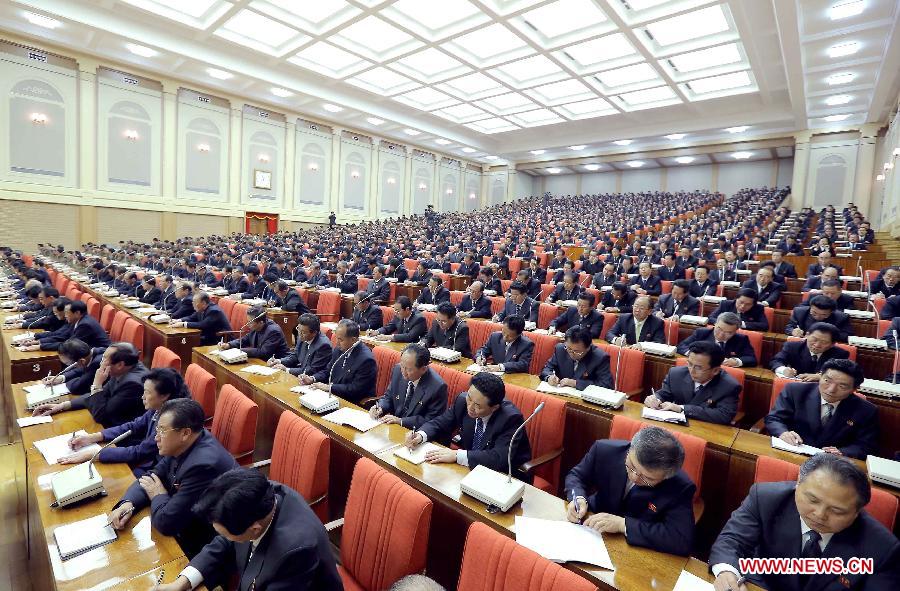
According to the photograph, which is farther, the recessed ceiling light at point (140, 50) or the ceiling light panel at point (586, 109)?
the ceiling light panel at point (586, 109)

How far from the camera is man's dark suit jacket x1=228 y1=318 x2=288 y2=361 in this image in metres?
4.20

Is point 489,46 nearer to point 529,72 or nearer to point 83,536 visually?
point 529,72

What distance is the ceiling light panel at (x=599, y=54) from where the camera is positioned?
12180 millimetres

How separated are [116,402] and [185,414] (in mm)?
1109

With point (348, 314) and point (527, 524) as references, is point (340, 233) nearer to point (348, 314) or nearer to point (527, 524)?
point (348, 314)

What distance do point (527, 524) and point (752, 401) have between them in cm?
260

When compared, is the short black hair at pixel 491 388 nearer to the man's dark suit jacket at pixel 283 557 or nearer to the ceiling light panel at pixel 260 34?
the man's dark suit jacket at pixel 283 557

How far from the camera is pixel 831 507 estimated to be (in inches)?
59.7

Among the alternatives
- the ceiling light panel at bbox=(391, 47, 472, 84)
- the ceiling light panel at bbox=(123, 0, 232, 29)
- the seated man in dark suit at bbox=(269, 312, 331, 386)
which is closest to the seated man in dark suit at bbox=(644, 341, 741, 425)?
the seated man in dark suit at bbox=(269, 312, 331, 386)

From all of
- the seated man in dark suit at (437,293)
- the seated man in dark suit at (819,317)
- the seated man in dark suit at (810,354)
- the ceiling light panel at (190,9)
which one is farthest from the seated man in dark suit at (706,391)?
the ceiling light panel at (190,9)

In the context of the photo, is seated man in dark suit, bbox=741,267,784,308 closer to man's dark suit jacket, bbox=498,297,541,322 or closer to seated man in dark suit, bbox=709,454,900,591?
man's dark suit jacket, bbox=498,297,541,322

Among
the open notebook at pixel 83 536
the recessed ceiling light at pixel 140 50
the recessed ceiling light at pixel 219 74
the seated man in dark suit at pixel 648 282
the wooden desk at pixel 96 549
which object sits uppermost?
the recessed ceiling light at pixel 219 74

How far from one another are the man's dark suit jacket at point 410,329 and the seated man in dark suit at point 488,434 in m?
2.24

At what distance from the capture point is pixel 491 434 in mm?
2488
